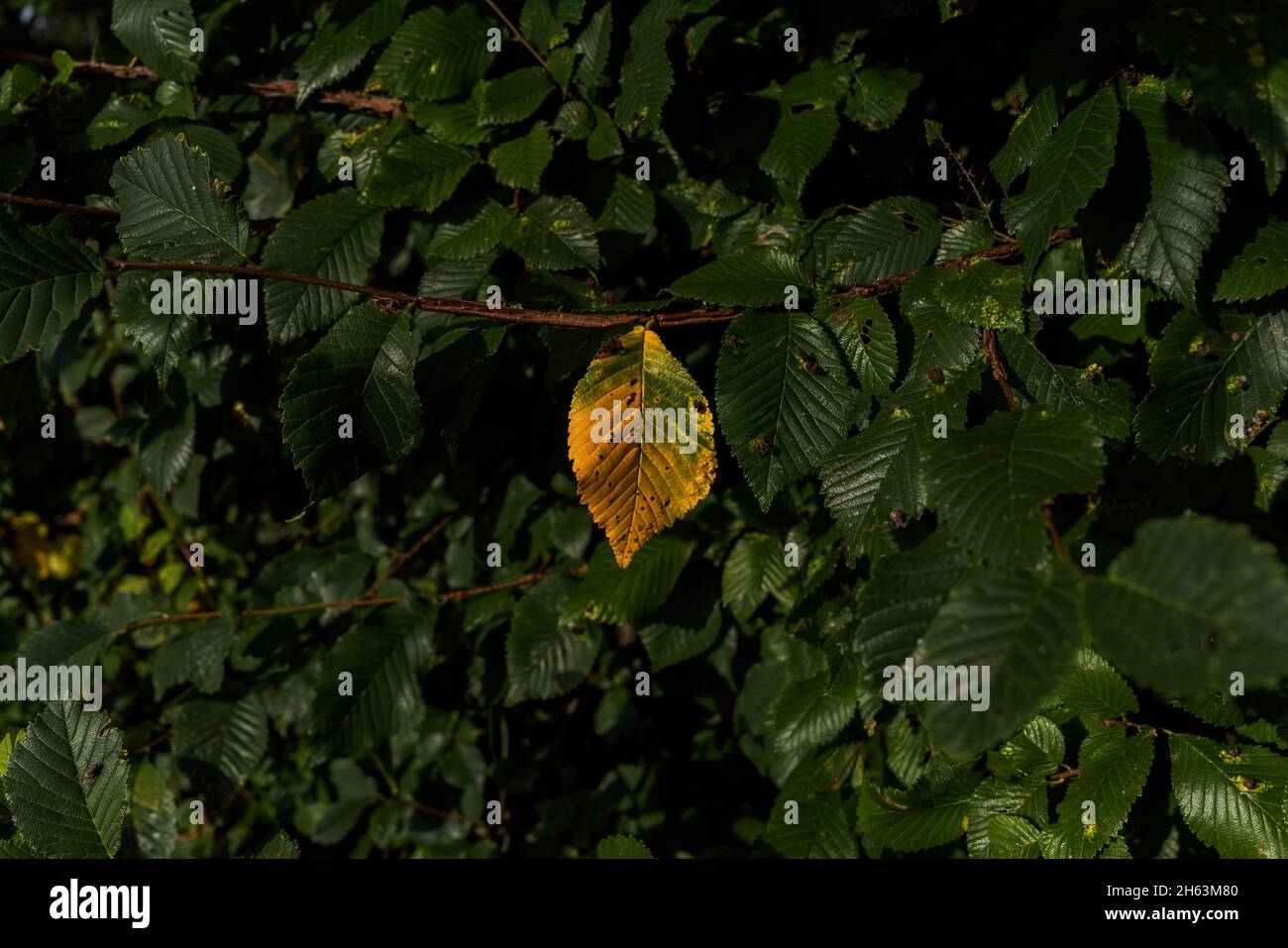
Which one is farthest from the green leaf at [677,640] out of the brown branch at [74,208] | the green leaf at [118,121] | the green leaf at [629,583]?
the green leaf at [118,121]

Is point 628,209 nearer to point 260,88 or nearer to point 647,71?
point 647,71

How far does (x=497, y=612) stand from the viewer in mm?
2197

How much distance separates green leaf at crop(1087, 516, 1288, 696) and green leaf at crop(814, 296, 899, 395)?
605 millimetres

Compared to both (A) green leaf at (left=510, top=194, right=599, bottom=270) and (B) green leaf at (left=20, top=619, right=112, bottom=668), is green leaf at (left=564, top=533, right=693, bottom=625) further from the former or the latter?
(B) green leaf at (left=20, top=619, right=112, bottom=668)

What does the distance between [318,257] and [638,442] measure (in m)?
0.85

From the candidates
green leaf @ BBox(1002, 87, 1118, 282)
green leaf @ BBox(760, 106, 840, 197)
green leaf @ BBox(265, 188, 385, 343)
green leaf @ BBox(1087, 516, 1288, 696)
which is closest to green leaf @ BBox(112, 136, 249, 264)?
green leaf @ BBox(265, 188, 385, 343)

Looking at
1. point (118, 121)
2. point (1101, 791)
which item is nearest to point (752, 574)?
point (1101, 791)

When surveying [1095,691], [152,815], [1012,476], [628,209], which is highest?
[628,209]

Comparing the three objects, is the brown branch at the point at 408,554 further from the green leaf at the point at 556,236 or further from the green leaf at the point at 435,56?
the green leaf at the point at 435,56

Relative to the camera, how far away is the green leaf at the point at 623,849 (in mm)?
1466

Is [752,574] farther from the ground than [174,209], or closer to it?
closer to it

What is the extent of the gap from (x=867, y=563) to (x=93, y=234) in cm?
156

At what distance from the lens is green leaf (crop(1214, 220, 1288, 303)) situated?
4.36 ft

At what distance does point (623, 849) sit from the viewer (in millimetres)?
1479
